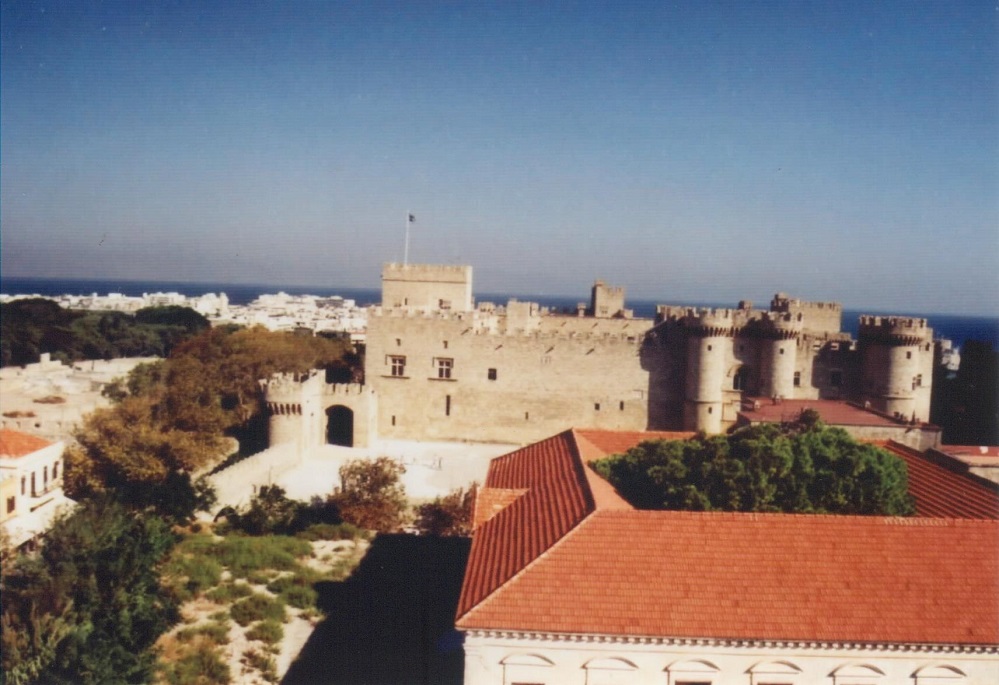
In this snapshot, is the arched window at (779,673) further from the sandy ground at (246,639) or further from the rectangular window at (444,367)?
the rectangular window at (444,367)

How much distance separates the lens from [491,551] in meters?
13.0

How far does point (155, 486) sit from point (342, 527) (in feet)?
18.3

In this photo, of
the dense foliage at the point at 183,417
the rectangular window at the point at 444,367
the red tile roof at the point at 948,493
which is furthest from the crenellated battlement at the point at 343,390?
the red tile roof at the point at 948,493

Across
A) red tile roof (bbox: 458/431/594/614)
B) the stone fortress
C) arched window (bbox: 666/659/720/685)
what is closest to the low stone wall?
the stone fortress

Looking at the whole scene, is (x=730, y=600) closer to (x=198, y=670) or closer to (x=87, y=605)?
(x=198, y=670)

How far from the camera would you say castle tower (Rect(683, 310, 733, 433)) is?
98.5ft

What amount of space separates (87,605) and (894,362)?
2963 centimetres

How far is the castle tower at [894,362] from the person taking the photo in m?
29.6

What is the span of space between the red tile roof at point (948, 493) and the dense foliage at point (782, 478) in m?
0.56

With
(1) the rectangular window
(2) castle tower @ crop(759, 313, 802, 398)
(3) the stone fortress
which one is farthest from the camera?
(1) the rectangular window

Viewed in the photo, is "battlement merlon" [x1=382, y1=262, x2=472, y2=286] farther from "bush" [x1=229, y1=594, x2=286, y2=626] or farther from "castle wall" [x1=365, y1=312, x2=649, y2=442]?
"bush" [x1=229, y1=594, x2=286, y2=626]

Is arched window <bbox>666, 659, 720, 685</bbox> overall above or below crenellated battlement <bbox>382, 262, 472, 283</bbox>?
below

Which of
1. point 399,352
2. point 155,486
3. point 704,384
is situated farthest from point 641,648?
point 399,352

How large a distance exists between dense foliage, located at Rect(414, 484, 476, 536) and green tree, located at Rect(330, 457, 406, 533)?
3.08 ft
